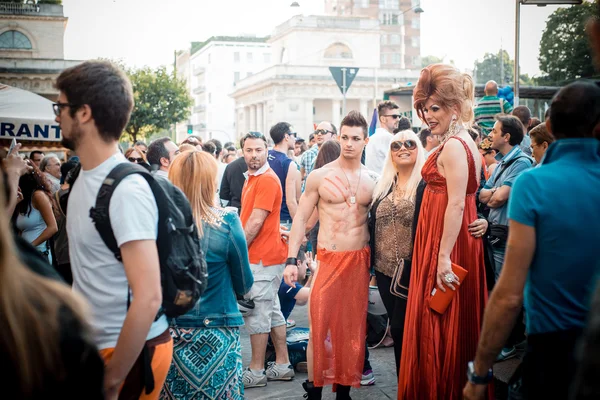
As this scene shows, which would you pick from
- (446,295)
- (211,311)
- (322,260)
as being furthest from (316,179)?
(211,311)

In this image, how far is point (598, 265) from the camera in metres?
2.44

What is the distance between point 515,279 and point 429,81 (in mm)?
2280

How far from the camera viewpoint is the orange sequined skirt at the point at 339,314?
502cm

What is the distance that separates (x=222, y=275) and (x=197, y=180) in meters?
0.64

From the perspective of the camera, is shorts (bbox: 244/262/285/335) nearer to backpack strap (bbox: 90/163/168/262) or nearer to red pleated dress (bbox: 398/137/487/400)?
red pleated dress (bbox: 398/137/487/400)

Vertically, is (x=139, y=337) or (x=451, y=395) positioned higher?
(x=139, y=337)

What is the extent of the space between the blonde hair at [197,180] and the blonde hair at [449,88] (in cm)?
162

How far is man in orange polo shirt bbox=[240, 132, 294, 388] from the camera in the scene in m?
5.89

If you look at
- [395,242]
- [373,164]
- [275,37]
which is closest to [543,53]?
[373,164]

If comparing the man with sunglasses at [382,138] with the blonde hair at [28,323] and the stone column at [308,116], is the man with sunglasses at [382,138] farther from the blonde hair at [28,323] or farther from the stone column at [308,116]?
the stone column at [308,116]

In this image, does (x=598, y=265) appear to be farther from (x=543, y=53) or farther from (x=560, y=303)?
(x=543, y=53)

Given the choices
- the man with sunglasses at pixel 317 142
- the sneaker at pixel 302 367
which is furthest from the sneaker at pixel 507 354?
the man with sunglasses at pixel 317 142

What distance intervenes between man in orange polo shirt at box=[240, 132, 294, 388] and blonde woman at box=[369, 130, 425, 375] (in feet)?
4.32

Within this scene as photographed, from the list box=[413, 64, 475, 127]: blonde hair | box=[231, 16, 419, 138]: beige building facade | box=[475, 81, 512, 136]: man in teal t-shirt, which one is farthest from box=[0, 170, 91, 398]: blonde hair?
box=[231, 16, 419, 138]: beige building facade
